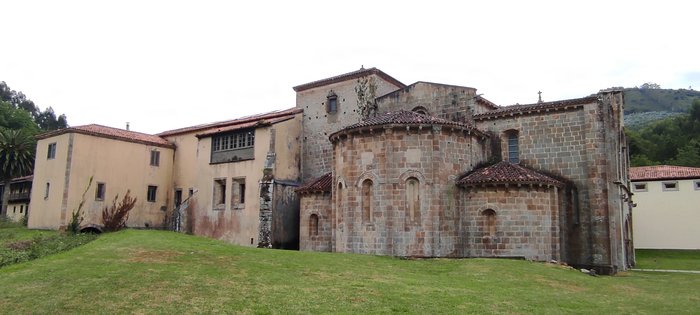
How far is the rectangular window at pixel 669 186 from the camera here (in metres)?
42.6

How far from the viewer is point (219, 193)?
118 ft

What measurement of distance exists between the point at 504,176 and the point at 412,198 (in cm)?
450

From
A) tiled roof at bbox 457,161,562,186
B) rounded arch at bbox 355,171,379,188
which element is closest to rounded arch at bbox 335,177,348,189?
rounded arch at bbox 355,171,379,188

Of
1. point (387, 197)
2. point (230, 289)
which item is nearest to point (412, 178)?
point (387, 197)

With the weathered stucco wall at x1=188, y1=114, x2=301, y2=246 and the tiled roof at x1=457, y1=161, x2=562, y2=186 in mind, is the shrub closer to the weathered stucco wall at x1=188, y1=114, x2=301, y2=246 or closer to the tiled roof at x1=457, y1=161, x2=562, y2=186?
the weathered stucco wall at x1=188, y1=114, x2=301, y2=246

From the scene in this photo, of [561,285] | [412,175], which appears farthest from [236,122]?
[561,285]

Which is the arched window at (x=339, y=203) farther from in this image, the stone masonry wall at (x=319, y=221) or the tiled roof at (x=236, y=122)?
the tiled roof at (x=236, y=122)

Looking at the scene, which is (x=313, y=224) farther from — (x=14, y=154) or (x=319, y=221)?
(x=14, y=154)

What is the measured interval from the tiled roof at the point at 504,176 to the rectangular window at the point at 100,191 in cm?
2541

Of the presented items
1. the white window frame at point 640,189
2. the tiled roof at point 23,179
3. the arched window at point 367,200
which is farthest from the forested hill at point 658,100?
the tiled roof at point 23,179

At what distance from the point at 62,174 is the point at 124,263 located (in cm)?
2144

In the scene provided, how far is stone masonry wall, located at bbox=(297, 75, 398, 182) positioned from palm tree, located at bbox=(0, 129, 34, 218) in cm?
3296

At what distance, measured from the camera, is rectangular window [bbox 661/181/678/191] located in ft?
140

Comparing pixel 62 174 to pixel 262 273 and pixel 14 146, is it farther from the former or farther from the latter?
pixel 262 273
